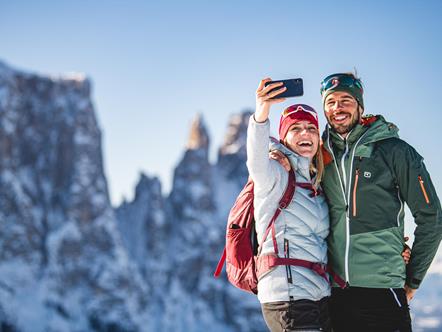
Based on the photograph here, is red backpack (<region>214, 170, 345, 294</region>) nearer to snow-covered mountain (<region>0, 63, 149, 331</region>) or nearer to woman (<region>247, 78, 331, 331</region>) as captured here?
woman (<region>247, 78, 331, 331</region>)

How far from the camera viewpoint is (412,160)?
398 cm

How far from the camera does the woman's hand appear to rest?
367cm

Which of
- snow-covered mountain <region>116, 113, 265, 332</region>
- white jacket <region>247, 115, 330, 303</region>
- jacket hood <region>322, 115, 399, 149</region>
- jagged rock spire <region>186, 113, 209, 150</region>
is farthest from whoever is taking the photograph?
jagged rock spire <region>186, 113, 209, 150</region>

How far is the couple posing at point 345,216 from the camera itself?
3.73 m

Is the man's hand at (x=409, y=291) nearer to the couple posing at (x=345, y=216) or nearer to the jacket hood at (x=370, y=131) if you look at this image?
the couple posing at (x=345, y=216)

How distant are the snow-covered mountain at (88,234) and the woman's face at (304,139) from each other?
7681cm

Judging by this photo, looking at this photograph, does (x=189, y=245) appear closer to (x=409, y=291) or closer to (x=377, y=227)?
(x=409, y=291)

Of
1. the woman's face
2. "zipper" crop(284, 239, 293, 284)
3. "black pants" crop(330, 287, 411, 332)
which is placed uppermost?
the woman's face

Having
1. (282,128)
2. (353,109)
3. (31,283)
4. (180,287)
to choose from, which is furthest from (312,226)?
(180,287)

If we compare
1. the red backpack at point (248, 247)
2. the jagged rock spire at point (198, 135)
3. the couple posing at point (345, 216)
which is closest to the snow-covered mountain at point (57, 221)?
the jagged rock spire at point (198, 135)

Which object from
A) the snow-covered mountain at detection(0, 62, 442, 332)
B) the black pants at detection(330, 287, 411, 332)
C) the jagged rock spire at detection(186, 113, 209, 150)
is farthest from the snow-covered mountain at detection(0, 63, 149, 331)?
the black pants at detection(330, 287, 411, 332)

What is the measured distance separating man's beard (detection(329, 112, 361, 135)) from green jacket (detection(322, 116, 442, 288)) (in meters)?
0.17

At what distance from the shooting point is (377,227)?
405 cm

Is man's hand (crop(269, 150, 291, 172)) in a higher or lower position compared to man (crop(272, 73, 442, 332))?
higher
